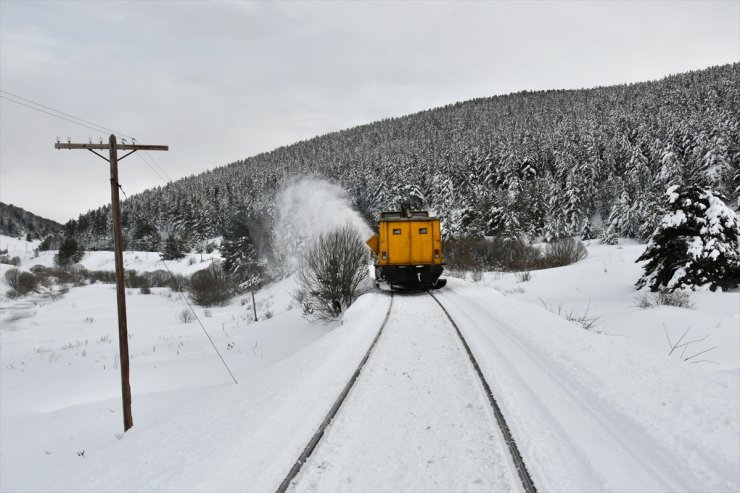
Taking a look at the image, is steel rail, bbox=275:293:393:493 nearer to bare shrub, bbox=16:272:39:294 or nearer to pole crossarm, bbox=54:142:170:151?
pole crossarm, bbox=54:142:170:151

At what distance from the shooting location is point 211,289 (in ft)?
158

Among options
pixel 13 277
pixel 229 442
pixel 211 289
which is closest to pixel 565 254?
pixel 229 442

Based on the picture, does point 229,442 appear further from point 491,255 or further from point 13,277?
point 13,277

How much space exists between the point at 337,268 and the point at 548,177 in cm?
6660

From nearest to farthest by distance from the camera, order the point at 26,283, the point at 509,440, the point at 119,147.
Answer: the point at 509,440 → the point at 119,147 → the point at 26,283

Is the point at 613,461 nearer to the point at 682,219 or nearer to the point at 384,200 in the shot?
the point at 682,219

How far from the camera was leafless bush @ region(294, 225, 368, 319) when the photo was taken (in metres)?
18.8

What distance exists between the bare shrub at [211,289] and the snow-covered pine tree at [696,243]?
1752 inches

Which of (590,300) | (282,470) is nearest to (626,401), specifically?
(282,470)

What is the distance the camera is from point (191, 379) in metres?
15.6

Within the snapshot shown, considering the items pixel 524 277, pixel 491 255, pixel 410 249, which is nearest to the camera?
pixel 410 249

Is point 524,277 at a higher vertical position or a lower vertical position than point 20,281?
higher

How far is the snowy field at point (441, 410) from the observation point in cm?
373

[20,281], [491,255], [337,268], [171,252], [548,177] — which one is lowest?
[20,281]
